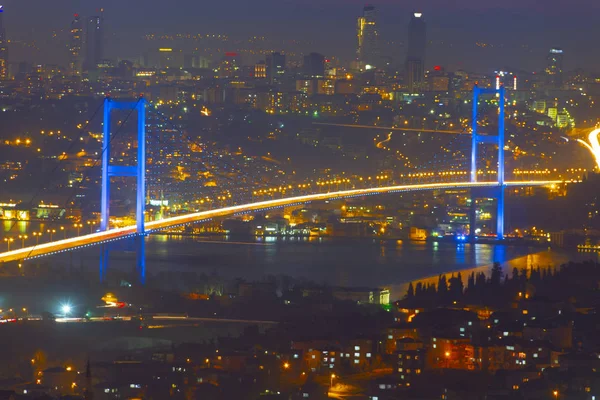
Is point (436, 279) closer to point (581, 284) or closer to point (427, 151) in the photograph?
point (581, 284)

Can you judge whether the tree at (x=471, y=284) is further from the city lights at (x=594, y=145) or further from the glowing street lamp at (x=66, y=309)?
the city lights at (x=594, y=145)

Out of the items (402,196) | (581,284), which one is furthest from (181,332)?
(402,196)

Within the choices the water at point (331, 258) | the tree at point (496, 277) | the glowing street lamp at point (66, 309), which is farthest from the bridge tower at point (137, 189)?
the tree at point (496, 277)

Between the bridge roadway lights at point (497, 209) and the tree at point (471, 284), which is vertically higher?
the bridge roadway lights at point (497, 209)

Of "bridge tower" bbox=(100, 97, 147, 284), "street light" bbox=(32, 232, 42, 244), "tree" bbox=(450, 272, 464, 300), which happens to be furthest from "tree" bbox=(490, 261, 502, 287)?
"street light" bbox=(32, 232, 42, 244)

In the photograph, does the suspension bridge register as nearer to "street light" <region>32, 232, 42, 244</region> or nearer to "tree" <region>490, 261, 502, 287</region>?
"street light" <region>32, 232, 42, 244</region>

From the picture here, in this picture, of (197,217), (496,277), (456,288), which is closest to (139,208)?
(197,217)
